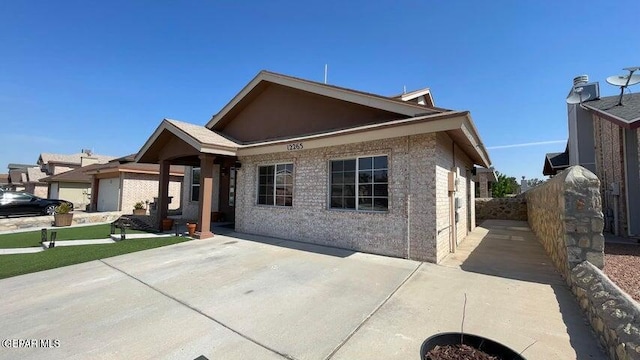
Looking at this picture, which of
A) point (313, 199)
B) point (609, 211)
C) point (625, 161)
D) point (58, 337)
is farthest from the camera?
point (609, 211)

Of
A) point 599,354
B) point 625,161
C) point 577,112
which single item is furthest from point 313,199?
point 577,112

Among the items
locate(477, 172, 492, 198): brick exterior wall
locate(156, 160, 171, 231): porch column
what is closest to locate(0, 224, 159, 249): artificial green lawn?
locate(156, 160, 171, 231): porch column

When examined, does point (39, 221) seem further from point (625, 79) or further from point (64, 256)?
point (625, 79)

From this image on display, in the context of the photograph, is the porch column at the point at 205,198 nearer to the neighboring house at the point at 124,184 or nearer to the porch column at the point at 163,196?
the porch column at the point at 163,196

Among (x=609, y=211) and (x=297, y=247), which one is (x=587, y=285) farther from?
(x=609, y=211)

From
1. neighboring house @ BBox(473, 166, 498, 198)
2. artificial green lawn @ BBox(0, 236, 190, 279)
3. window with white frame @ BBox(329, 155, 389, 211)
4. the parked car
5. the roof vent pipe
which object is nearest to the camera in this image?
artificial green lawn @ BBox(0, 236, 190, 279)

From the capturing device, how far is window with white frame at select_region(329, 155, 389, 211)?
24.1 feet

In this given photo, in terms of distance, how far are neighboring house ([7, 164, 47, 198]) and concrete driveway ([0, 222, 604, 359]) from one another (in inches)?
1250

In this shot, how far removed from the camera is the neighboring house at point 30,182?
94.2ft

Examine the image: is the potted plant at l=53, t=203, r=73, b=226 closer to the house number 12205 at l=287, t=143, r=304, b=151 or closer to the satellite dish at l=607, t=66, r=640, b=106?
the house number 12205 at l=287, t=143, r=304, b=151

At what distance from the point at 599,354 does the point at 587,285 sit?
1342mm

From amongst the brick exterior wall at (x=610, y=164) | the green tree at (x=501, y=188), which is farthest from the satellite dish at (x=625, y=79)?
the green tree at (x=501, y=188)

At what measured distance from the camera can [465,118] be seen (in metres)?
5.88

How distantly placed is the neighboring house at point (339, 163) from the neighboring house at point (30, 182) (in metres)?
27.3
